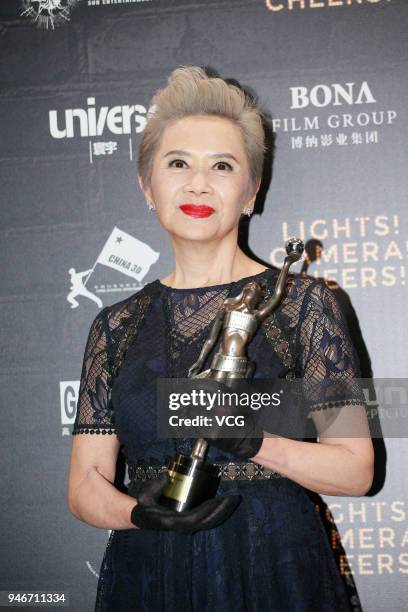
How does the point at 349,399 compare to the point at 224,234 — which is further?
the point at 224,234

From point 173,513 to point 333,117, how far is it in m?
1.16

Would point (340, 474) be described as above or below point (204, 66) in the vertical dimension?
below

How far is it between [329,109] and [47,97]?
0.74 meters

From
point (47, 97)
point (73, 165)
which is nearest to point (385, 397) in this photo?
point (73, 165)

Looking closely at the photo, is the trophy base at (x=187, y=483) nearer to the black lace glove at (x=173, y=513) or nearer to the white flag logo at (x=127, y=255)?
the black lace glove at (x=173, y=513)

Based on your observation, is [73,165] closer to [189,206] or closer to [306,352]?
[189,206]

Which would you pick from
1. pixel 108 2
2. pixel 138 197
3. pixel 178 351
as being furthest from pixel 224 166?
pixel 108 2

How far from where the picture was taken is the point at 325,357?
54.8 inches

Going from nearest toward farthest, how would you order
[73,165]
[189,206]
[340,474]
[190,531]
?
[190,531] < [340,474] < [189,206] < [73,165]

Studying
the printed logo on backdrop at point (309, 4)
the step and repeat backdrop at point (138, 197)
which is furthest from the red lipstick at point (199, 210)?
the printed logo on backdrop at point (309, 4)

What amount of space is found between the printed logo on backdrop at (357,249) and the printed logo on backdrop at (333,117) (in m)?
0.19

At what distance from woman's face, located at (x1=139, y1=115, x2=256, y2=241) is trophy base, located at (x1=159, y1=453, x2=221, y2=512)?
524 millimetres

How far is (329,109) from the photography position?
1.93 meters

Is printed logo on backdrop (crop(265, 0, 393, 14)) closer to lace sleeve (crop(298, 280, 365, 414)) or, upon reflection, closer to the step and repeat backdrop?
the step and repeat backdrop
